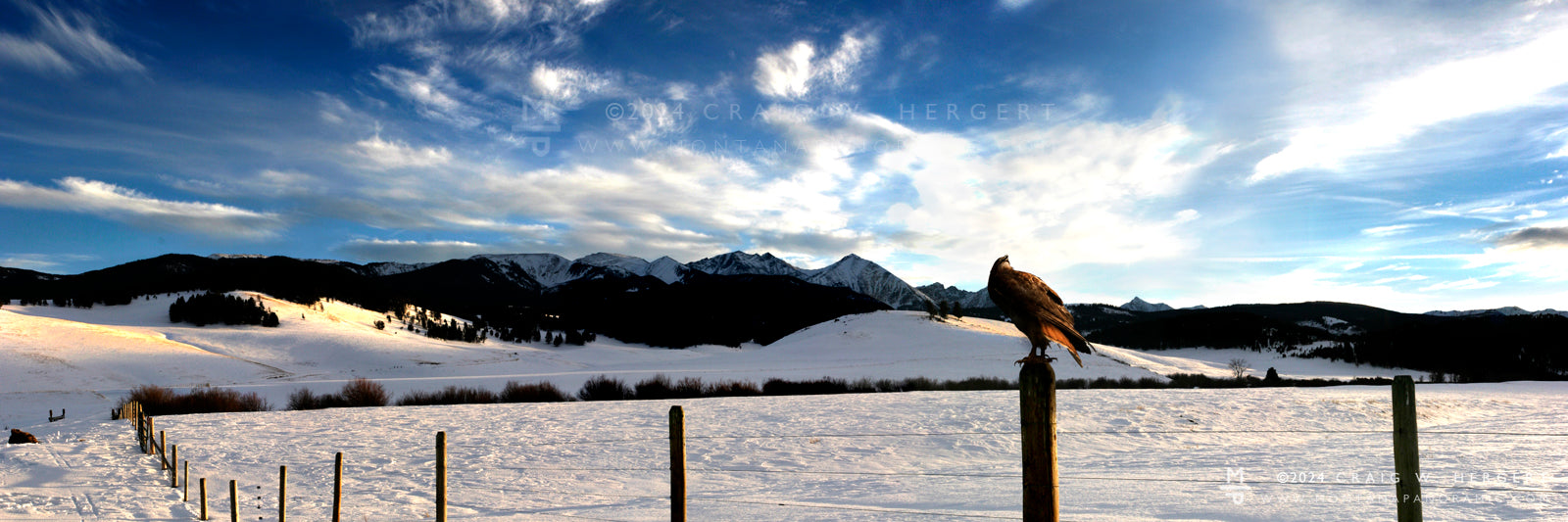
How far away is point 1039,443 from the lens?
3746mm

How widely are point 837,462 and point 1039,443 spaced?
9265mm

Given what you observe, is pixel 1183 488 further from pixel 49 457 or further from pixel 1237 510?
pixel 49 457

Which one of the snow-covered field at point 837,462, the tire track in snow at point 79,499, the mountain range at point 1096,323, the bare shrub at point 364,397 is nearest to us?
the snow-covered field at point 837,462

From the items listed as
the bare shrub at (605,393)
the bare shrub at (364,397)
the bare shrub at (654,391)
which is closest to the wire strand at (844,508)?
the bare shrub at (654,391)

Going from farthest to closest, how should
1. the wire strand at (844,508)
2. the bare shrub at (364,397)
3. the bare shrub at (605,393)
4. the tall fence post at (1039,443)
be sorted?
the bare shrub at (605,393) → the bare shrub at (364,397) → the wire strand at (844,508) → the tall fence post at (1039,443)

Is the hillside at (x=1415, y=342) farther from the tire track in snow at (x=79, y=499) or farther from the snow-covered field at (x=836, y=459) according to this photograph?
the tire track in snow at (x=79, y=499)

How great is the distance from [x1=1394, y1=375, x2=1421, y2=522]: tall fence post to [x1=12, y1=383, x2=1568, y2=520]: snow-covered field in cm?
264

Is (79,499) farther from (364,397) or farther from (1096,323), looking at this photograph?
(1096,323)

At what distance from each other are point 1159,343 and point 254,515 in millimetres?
127304

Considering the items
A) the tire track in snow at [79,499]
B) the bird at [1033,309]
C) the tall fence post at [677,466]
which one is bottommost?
the tire track in snow at [79,499]

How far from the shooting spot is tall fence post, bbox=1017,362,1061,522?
366 centimetres

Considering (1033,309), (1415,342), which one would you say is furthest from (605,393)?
(1415,342)

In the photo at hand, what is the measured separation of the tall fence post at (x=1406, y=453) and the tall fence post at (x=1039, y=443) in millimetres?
2233

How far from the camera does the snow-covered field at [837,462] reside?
8414 mm
